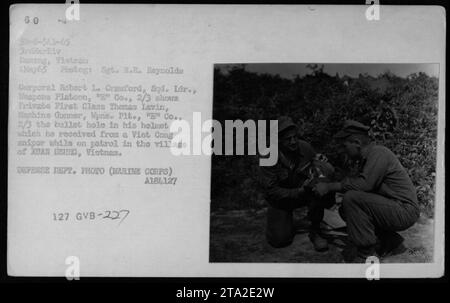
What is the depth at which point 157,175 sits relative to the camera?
3039mm

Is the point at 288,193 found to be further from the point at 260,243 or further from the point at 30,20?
the point at 30,20

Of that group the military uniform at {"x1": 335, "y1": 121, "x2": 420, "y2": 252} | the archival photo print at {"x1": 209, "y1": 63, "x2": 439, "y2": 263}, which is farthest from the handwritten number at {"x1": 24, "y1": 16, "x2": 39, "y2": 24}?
the military uniform at {"x1": 335, "y1": 121, "x2": 420, "y2": 252}

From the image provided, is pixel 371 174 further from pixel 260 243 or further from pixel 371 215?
pixel 260 243

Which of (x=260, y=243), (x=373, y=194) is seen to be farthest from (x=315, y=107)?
(x=260, y=243)

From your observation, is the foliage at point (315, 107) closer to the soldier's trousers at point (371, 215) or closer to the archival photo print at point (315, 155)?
the archival photo print at point (315, 155)

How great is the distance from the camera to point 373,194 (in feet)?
9.86

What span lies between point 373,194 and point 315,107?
1.86ft

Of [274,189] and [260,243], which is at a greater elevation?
[274,189]

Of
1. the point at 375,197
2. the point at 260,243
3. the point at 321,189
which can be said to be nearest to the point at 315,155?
the point at 321,189

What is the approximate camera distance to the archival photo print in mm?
3037

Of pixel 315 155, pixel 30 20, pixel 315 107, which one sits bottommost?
pixel 315 155

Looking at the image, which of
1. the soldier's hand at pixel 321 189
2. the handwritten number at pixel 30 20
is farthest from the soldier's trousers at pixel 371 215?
the handwritten number at pixel 30 20

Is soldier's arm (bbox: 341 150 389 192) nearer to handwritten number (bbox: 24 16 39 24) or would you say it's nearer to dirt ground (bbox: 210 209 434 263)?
dirt ground (bbox: 210 209 434 263)

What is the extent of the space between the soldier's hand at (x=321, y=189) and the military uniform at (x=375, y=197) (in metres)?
0.09
